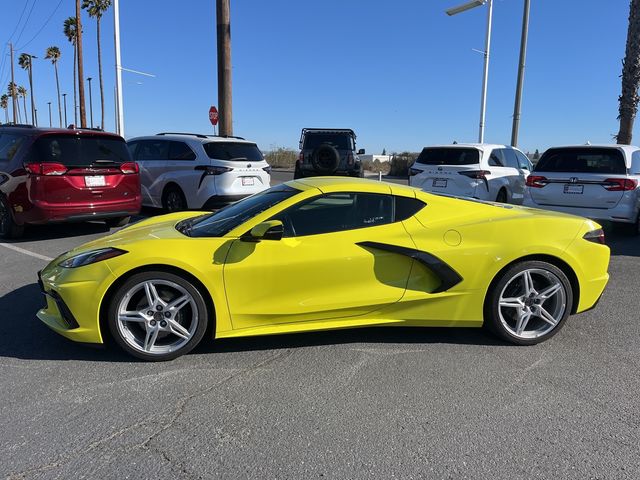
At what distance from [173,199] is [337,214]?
6.96 metres

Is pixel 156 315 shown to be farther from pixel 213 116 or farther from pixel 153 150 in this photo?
pixel 213 116

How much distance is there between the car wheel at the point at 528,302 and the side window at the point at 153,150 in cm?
793

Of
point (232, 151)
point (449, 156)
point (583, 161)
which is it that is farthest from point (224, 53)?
point (583, 161)

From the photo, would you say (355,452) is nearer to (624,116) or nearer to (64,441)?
(64,441)

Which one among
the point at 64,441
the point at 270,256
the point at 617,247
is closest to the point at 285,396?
the point at 270,256

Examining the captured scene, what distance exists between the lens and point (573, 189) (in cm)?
798

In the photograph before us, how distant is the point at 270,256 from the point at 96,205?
5385 mm

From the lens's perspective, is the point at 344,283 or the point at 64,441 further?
the point at 344,283

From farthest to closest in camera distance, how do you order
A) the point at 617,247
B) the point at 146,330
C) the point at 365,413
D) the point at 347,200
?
the point at 617,247
the point at 347,200
the point at 146,330
the point at 365,413

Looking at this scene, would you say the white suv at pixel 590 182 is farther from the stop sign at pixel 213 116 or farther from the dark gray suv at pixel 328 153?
the stop sign at pixel 213 116

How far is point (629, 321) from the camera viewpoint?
455cm

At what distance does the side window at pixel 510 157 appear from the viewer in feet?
35.8

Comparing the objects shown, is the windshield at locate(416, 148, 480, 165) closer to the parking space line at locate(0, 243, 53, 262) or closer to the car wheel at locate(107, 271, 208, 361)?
the parking space line at locate(0, 243, 53, 262)

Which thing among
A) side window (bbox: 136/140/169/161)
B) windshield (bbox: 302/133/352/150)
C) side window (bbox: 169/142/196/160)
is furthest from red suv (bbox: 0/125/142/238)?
windshield (bbox: 302/133/352/150)
